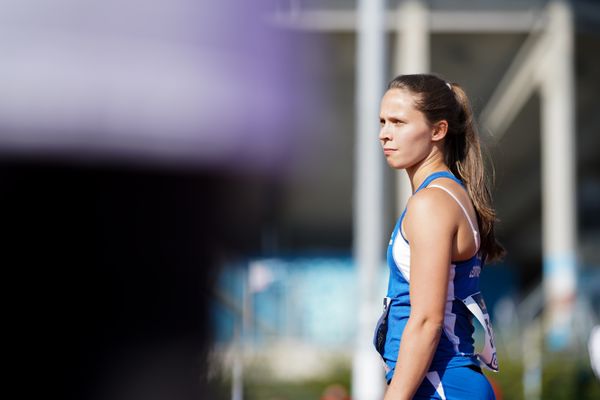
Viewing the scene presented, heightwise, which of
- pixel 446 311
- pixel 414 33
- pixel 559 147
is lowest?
pixel 446 311

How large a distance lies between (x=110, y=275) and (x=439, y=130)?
2.92ft

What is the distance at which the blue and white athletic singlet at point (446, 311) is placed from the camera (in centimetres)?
200

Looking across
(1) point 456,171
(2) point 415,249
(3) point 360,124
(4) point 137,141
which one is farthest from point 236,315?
(3) point 360,124

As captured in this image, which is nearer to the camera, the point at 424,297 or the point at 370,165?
the point at 424,297

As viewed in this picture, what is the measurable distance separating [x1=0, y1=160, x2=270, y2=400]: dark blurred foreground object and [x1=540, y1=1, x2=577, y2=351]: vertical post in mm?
14824

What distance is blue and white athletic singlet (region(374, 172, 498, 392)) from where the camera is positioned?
2.00m

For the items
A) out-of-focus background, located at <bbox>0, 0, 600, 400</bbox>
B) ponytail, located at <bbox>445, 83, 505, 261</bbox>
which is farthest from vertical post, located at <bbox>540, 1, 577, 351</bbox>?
out-of-focus background, located at <bbox>0, 0, 600, 400</bbox>

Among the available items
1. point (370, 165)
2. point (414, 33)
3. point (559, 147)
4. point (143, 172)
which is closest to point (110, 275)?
point (143, 172)

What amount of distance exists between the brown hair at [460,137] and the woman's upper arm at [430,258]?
20 cm

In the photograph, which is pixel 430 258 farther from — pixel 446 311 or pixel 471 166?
pixel 471 166

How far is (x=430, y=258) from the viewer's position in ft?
6.27

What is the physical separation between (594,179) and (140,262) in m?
22.9

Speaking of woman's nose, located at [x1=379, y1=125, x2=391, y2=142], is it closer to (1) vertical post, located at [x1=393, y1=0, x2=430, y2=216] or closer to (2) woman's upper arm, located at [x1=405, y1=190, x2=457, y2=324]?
(2) woman's upper arm, located at [x1=405, y1=190, x2=457, y2=324]

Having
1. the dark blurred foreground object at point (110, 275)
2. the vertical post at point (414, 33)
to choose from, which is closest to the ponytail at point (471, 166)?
the dark blurred foreground object at point (110, 275)
